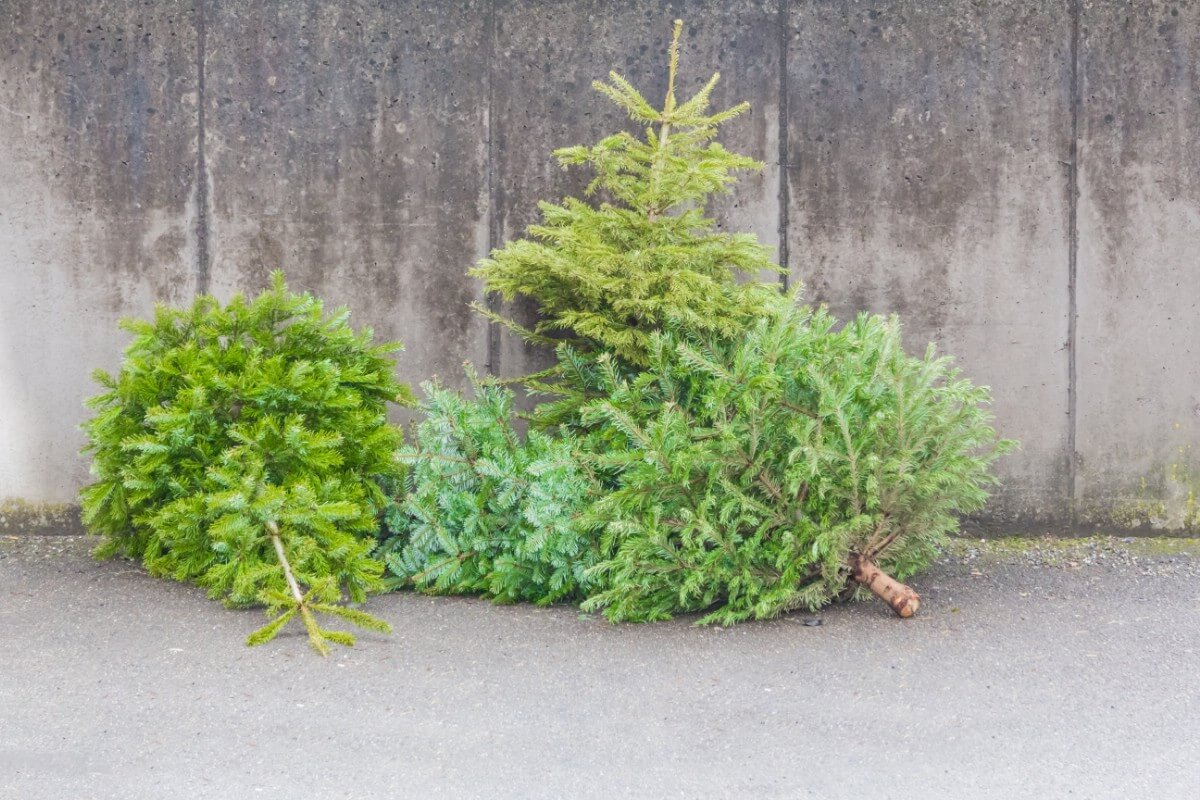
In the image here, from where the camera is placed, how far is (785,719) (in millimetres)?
3369

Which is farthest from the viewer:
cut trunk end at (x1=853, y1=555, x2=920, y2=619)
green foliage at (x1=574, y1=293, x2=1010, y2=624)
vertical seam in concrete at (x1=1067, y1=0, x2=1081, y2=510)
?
vertical seam in concrete at (x1=1067, y1=0, x2=1081, y2=510)

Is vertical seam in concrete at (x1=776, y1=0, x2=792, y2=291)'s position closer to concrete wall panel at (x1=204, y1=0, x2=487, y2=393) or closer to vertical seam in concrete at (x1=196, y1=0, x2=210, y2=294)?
concrete wall panel at (x1=204, y1=0, x2=487, y2=393)

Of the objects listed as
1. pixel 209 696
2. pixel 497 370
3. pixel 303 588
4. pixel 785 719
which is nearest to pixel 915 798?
pixel 785 719

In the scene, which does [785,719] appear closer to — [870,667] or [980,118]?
[870,667]

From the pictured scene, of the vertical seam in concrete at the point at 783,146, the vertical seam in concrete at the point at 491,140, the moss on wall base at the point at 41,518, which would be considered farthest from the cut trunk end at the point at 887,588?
the moss on wall base at the point at 41,518

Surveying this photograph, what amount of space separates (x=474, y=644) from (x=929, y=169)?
3422mm

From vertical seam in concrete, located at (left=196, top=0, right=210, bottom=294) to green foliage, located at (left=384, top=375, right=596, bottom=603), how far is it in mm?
1564

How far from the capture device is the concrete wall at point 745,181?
554 cm

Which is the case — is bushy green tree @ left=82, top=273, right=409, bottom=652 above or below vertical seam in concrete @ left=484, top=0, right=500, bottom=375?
below

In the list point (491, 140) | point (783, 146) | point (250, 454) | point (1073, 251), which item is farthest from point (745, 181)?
point (250, 454)

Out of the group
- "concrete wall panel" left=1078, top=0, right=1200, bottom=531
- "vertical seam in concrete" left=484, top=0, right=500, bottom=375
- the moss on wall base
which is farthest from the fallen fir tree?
the moss on wall base

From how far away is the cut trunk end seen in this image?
4.37 meters

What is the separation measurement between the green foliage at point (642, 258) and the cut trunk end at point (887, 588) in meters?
1.13

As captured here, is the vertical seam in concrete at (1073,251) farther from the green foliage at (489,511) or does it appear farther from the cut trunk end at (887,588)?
the green foliage at (489,511)
